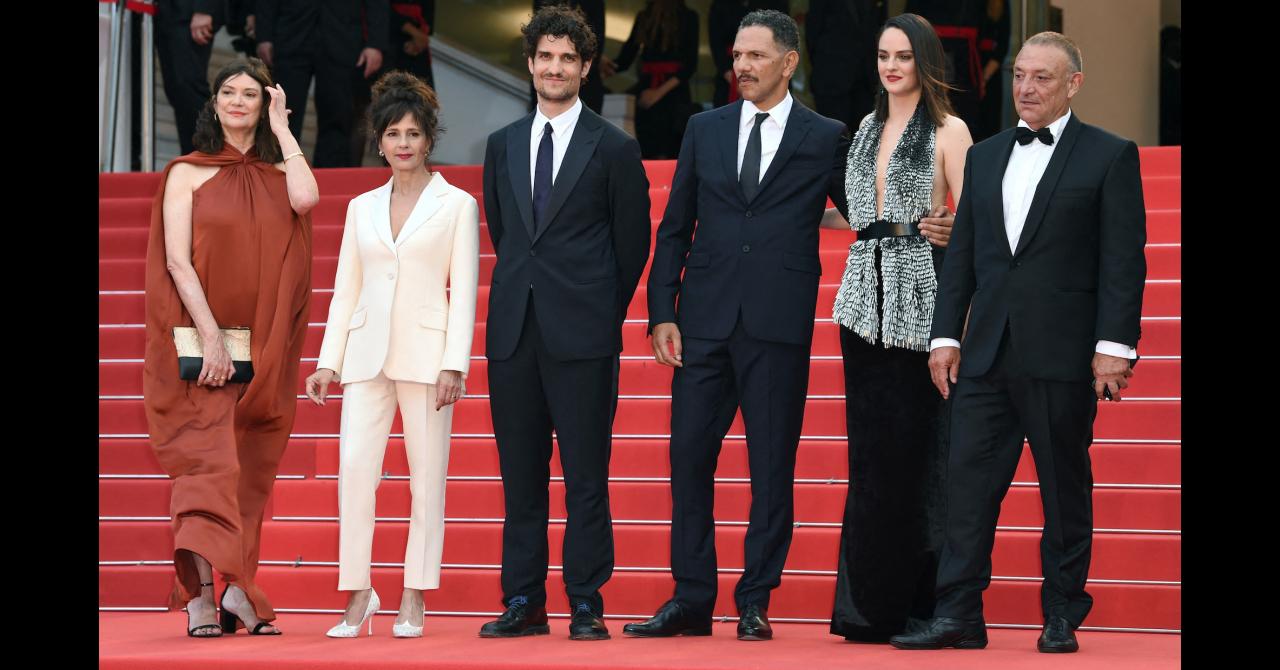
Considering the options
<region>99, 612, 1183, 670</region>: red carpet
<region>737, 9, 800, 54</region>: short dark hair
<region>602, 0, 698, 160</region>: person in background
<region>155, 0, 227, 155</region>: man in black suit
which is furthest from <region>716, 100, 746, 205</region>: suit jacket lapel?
<region>602, 0, 698, 160</region>: person in background

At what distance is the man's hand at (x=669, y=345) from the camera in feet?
17.5

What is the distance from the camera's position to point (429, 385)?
5367 millimetres

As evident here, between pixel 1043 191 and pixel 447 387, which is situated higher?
pixel 1043 191

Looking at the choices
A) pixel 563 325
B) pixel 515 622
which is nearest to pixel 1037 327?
pixel 563 325

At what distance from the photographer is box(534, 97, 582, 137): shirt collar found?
5375mm

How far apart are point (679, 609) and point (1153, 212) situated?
3.86 meters

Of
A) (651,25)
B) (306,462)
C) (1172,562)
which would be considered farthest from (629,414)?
(651,25)

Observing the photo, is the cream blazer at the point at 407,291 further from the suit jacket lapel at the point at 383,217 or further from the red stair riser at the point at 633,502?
the red stair riser at the point at 633,502

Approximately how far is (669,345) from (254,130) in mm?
1539

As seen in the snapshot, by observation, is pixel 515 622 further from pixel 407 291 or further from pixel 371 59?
pixel 371 59

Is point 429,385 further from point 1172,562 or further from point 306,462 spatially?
point 1172,562

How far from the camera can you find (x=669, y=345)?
17.5ft

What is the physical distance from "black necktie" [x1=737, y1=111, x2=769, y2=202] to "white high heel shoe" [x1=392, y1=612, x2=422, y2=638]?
1656 millimetres

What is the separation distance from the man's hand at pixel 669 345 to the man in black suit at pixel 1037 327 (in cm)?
78
